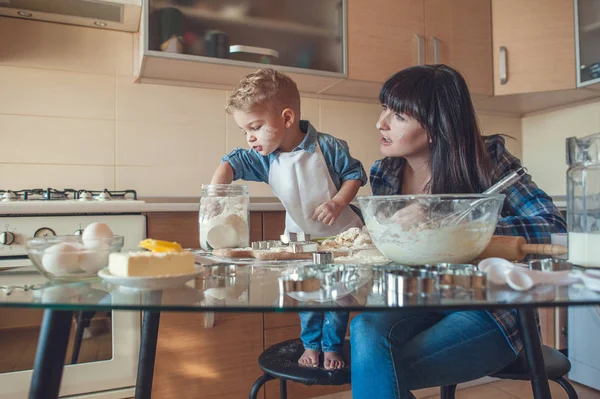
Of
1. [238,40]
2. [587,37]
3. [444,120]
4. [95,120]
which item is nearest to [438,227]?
[444,120]

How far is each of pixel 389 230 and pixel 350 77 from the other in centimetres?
161

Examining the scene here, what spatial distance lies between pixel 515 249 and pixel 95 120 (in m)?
1.80

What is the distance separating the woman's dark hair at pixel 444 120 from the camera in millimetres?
1058

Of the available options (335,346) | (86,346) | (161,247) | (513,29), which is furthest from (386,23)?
(161,247)

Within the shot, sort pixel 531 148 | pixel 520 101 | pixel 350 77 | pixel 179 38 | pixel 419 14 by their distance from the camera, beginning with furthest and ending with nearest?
pixel 531 148 < pixel 520 101 < pixel 419 14 < pixel 350 77 < pixel 179 38

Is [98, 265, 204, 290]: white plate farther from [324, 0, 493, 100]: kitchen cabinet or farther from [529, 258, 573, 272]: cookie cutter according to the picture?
[324, 0, 493, 100]: kitchen cabinet

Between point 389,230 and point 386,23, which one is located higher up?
point 386,23

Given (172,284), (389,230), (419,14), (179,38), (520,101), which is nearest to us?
(172,284)

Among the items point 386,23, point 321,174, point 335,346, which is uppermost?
point 386,23

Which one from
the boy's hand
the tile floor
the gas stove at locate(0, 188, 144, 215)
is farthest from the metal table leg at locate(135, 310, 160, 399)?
the tile floor

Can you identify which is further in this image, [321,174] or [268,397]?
[268,397]

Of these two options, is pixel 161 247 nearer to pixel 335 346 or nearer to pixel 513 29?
pixel 335 346

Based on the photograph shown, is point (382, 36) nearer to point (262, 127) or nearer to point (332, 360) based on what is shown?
point (262, 127)

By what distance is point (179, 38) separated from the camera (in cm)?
179
